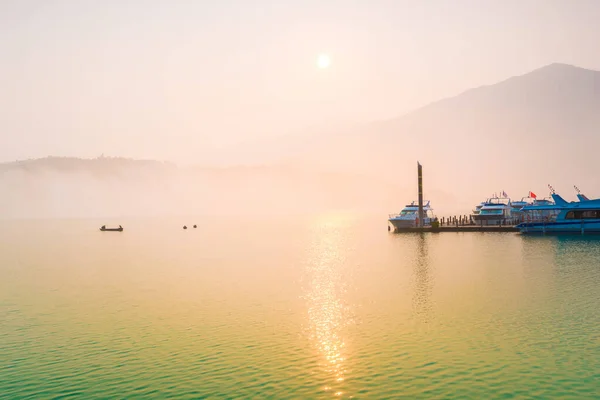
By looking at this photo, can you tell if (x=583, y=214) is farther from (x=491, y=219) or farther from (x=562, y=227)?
(x=491, y=219)

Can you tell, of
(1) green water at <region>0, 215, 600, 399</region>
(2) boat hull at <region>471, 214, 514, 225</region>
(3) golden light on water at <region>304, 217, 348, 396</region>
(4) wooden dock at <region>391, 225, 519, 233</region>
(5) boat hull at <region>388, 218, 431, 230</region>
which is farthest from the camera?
(5) boat hull at <region>388, 218, 431, 230</region>

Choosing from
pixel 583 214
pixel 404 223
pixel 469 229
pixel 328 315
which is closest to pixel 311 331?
pixel 328 315

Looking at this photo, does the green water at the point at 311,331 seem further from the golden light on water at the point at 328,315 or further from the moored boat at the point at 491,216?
the moored boat at the point at 491,216

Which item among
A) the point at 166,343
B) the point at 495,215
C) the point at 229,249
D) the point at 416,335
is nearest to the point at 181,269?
the point at 229,249

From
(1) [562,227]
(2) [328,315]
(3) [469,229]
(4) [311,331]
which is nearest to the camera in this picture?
(4) [311,331]

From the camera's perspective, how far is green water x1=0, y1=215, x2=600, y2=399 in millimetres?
23078

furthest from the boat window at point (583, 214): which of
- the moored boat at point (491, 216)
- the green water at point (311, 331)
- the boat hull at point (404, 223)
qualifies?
the green water at point (311, 331)

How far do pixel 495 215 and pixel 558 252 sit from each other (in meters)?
39.7

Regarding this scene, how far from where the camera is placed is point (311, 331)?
32188 mm

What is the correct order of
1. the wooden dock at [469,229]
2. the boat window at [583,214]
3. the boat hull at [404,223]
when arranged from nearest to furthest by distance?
1. the boat window at [583,214]
2. the wooden dock at [469,229]
3. the boat hull at [404,223]

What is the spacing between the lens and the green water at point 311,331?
23.1 m

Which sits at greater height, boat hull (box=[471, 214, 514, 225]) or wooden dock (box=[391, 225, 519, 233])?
boat hull (box=[471, 214, 514, 225])

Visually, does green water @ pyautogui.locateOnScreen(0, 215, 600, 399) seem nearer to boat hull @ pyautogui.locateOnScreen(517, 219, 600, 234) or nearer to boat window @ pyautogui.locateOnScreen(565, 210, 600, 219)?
boat hull @ pyautogui.locateOnScreen(517, 219, 600, 234)

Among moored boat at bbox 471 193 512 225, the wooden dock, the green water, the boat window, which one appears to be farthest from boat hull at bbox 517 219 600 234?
the green water
